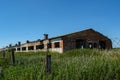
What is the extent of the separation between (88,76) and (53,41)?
34.6 meters

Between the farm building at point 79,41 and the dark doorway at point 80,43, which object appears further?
the dark doorway at point 80,43

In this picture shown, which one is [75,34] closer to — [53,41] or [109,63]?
[53,41]

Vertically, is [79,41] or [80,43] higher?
[79,41]

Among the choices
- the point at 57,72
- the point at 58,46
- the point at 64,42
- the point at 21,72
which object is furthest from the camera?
the point at 58,46

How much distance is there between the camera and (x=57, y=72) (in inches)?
392

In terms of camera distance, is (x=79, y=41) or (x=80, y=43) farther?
(x=79, y=41)

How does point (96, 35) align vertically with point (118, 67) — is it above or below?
above

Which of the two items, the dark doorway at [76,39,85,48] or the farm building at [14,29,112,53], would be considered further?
the dark doorway at [76,39,85,48]

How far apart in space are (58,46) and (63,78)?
34.5 metres

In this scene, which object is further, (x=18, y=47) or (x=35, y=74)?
(x=18, y=47)

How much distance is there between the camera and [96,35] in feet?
144

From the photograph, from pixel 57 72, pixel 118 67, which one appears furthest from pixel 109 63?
pixel 57 72

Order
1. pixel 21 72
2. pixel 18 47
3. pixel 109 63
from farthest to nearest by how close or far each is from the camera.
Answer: pixel 18 47
pixel 21 72
pixel 109 63

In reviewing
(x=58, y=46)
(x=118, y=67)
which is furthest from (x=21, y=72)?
(x=58, y=46)
